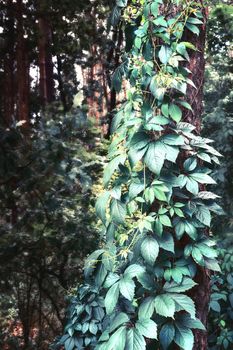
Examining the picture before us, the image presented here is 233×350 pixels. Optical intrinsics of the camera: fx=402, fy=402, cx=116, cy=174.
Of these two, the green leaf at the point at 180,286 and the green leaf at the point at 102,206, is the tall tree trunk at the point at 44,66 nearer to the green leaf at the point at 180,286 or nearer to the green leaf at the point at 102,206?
the green leaf at the point at 102,206

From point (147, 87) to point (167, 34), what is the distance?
Answer: 0.22 metres

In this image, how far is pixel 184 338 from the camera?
1.49 metres

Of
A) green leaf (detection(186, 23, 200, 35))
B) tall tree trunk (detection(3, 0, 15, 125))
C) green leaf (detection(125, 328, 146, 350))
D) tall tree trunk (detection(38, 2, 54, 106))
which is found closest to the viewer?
green leaf (detection(125, 328, 146, 350))

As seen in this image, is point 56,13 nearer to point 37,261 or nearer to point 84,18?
point 84,18

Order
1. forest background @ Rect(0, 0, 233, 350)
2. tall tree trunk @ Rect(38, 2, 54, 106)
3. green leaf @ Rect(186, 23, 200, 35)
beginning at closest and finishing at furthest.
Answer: green leaf @ Rect(186, 23, 200, 35), forest background @ Rect(0, 0, 233, 350), tall tree trunk @ Rect(38, 2, 54, 106)

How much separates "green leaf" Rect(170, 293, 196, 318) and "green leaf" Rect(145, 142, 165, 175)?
473 mm

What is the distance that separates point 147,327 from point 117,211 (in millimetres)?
444

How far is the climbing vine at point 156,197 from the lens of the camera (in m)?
1.52

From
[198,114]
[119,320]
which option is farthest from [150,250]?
[198,114]

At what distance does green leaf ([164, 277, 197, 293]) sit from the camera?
1522 mm

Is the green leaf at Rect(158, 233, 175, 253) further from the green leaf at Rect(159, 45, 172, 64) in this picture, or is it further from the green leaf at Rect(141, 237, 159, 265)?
the green leaf at Rect(159, 45, 172, 64)

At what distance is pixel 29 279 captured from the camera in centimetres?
470

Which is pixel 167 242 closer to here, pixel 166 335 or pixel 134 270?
pixel 134 270

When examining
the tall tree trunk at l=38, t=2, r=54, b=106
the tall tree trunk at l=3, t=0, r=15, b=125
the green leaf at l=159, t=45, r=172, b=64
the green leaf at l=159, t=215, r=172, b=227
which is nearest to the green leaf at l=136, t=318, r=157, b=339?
the green leaf at l=159, t=215, r=172, b=227
